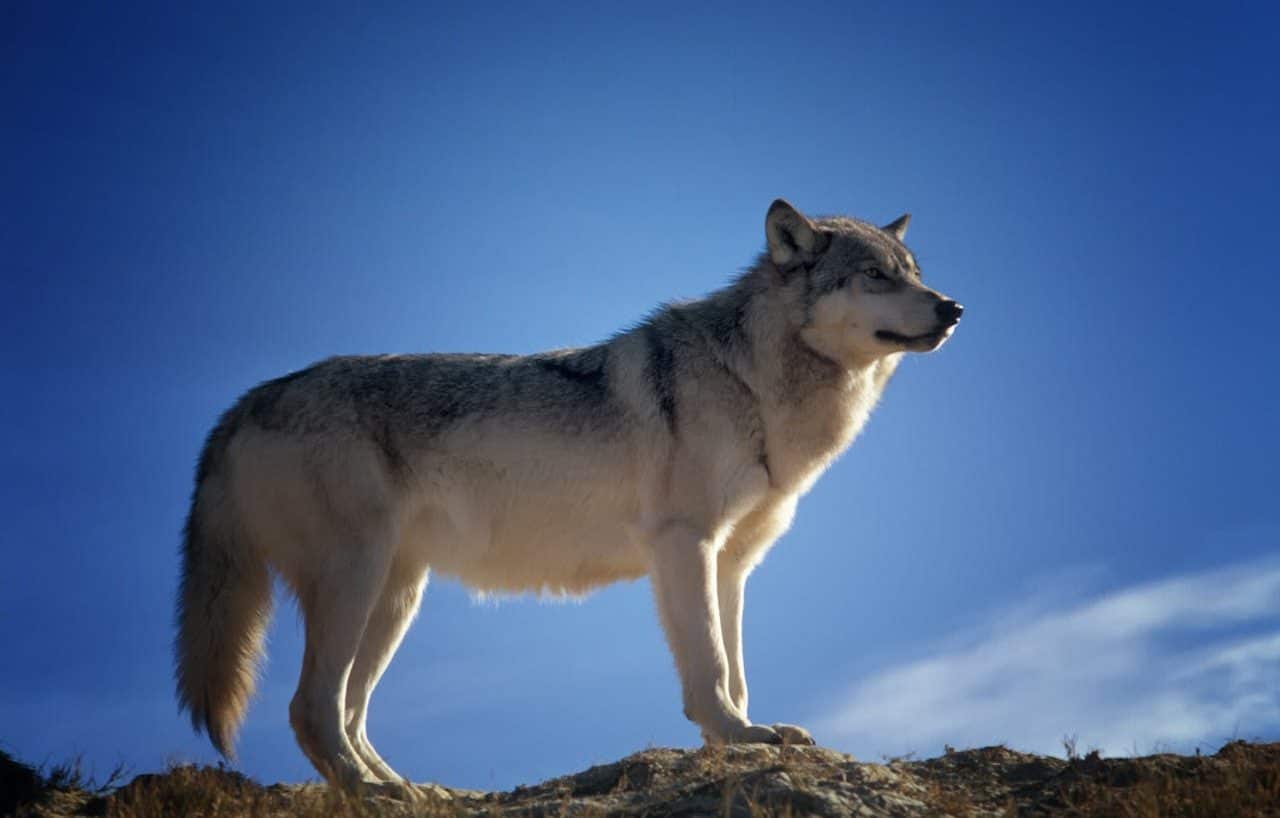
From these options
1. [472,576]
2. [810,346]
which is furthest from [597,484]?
[810,346]

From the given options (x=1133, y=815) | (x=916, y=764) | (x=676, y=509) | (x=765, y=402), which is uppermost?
(x=765, y=402)

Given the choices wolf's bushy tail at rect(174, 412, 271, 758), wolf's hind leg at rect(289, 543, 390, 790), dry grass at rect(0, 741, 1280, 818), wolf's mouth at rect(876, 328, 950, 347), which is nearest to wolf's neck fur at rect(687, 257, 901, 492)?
wolf's mouth at rect(876, 328, 950, 347)

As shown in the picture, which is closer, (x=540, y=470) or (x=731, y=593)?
(x=540, y=470)

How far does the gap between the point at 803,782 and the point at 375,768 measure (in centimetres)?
348

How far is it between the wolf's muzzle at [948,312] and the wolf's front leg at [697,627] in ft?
7.35

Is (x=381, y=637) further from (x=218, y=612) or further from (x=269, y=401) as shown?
(x=269, y=401)

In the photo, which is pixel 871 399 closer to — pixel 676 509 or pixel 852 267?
pixel 852 267

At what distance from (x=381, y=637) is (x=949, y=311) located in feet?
15.8

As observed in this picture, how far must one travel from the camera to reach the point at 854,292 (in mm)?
8102

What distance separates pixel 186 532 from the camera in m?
8.32

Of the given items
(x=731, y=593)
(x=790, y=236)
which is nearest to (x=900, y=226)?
(x=790, y=236)

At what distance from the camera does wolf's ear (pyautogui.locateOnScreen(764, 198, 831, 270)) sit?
8281mm

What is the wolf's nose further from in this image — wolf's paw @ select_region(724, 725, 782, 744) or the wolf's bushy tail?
the wolf's bushy tail

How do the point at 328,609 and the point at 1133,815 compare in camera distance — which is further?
the point at 328,609
